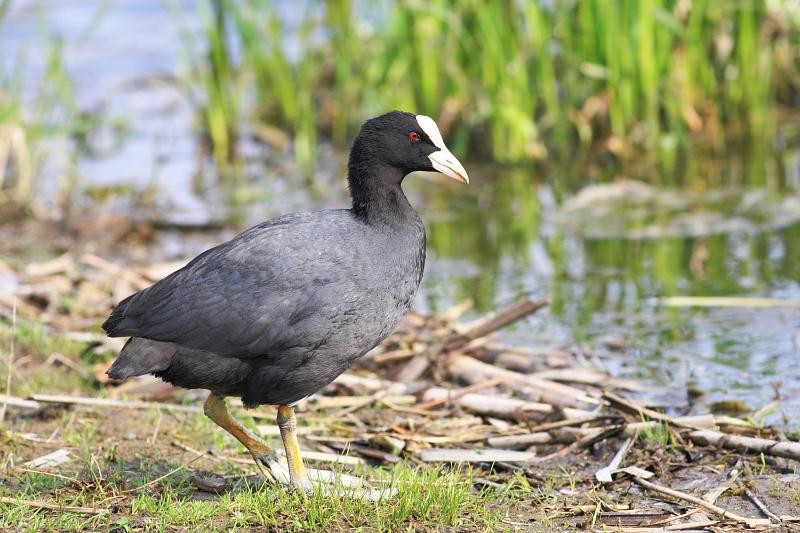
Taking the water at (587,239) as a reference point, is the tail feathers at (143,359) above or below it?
above

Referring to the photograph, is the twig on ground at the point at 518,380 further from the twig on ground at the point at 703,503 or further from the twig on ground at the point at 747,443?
the twig on ground at the point at 703,503

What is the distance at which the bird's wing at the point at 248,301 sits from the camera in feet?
11.0

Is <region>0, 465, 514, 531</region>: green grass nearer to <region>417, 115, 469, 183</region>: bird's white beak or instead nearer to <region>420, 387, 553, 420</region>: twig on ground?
<region>420, 387, 553, 420</region>: twig on ground

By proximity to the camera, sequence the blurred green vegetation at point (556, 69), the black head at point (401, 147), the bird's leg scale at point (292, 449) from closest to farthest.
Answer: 1. the bird's leg scale at point (292, 449)
2. the black head at point (401, 147)
3. the blurred green vegetation at point (556, 69)

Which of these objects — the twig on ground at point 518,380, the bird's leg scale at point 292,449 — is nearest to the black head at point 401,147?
the bird's leg scale at point 292,449

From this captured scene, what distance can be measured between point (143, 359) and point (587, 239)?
383cm

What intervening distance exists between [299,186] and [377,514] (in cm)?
508

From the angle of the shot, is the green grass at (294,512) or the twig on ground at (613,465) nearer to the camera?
the green grass at (294,512)

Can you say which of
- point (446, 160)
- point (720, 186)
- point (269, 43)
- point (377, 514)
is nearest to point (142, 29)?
point (269, 43)

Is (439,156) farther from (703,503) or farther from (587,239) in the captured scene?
(587,239)

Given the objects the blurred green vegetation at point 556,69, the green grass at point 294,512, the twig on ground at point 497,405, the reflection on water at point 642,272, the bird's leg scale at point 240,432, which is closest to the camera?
the green grass at point 294,512

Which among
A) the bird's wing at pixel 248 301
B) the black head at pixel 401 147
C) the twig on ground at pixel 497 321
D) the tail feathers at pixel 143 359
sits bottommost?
the twig on ground at pixel 497 321

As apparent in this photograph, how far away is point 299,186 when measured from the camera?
8.00m

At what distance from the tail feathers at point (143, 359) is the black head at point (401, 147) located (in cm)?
93
